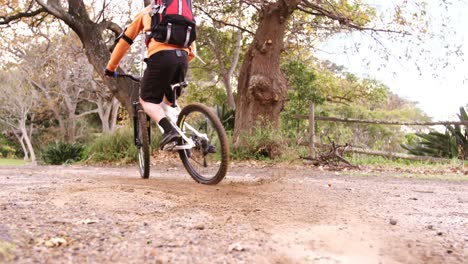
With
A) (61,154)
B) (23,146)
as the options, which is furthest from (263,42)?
(23,146)

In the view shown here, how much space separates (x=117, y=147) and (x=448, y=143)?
917 centimetres

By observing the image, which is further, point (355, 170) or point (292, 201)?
point (355, 170)

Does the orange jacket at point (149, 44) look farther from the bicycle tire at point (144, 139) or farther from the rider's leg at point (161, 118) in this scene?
the bicycle tire at point (144, 139)

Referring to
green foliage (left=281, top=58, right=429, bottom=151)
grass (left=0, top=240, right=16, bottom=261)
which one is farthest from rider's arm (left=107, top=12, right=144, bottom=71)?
green foliage (left=281, top=58, right=429, bottom=151)

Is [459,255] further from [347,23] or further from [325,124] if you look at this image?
[325,124]

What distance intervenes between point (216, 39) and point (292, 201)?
16.8 m

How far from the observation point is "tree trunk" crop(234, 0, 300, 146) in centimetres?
1160

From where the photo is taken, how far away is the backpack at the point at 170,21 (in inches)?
173

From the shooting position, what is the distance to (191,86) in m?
24.1

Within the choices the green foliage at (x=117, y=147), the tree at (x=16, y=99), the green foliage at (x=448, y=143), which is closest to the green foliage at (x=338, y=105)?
the green foliage at (x=448, y=143)

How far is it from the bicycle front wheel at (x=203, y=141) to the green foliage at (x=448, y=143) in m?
9.45

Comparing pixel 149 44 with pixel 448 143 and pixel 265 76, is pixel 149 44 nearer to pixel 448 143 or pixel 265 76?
pixel 265 76

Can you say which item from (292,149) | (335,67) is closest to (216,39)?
(292,149)

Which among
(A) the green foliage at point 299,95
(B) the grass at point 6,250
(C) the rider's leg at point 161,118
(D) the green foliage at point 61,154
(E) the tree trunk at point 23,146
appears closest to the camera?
(B) the grass at point 6,250
